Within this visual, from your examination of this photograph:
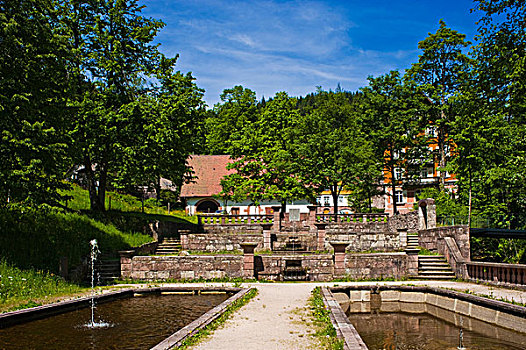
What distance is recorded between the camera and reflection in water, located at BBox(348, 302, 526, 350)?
35.0ft

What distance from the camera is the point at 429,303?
16.4 metres

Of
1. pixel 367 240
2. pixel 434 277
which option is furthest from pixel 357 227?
pixel 434 277

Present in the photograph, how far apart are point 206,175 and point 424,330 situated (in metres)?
46.1

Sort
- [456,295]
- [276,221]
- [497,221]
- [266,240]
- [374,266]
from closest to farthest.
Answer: [456,295], [374,266], [497,221], [266,240], [276,221]

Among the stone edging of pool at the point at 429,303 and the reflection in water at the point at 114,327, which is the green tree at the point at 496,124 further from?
the reflection in water at the point at 114,327

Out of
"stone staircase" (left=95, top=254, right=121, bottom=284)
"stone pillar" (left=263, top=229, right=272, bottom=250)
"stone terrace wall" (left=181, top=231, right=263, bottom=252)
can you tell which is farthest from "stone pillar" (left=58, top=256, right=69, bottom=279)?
"stone pillar" (left=263, top=229, right=272, bottom=250)

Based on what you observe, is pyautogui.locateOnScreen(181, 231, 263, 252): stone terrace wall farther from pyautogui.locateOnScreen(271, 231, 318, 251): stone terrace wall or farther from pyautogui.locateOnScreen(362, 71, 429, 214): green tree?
pyautogui.locateOnScreen(362, 71, 429, 214): green tree

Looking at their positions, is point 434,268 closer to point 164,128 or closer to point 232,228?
point 232,228

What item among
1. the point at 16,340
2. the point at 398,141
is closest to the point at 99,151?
the point at 16,340

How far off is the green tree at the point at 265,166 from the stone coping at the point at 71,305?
65.2 feet

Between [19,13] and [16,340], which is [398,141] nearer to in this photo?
[19,13]

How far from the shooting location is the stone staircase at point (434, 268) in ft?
67.8

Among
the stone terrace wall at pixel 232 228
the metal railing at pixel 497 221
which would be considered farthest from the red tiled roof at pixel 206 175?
the metal railing at pixel 497 221

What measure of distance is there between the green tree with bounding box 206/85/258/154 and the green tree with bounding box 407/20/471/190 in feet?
72.1
